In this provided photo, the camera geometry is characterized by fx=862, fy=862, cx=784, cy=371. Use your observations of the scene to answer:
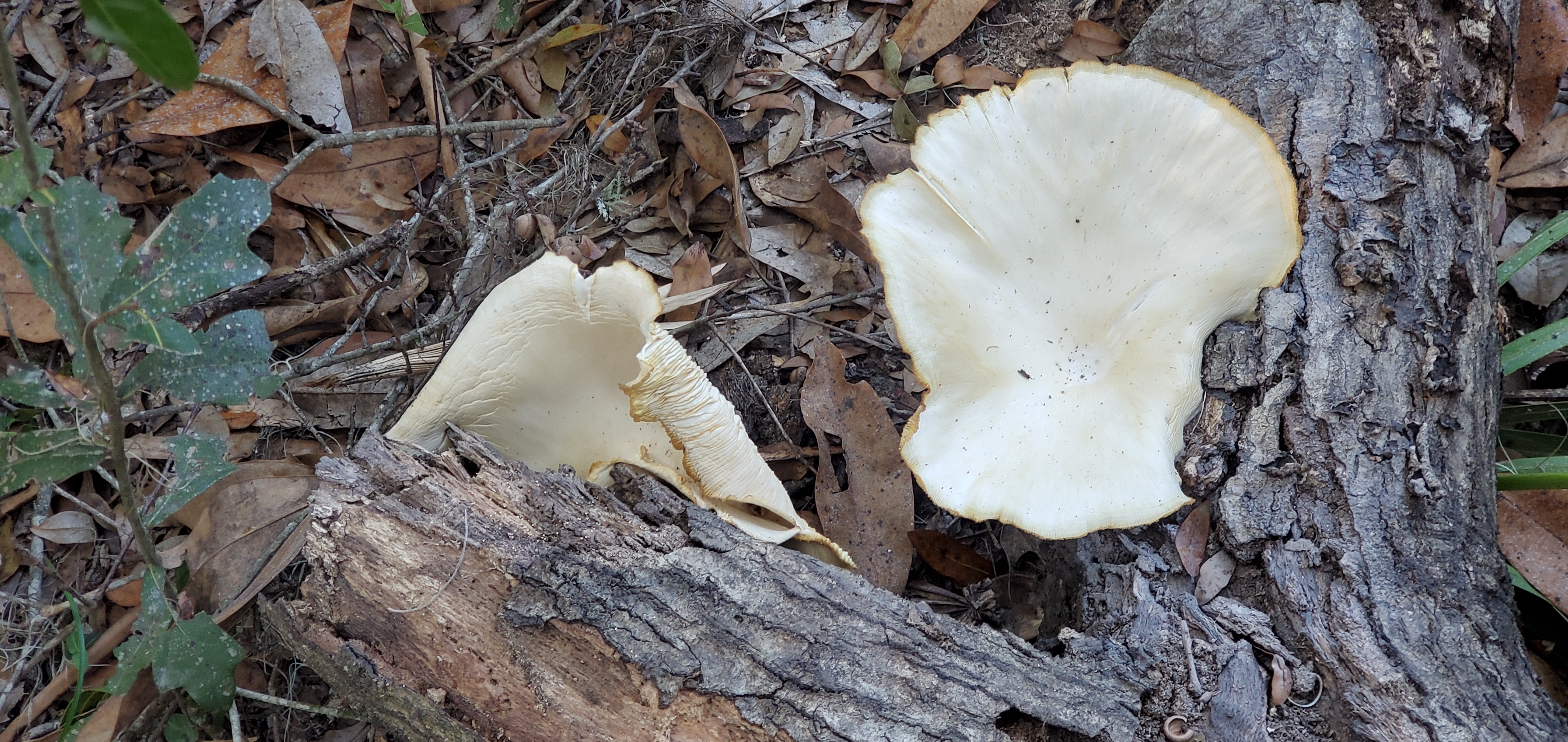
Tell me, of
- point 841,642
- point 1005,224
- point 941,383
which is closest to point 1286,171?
point 1005,224

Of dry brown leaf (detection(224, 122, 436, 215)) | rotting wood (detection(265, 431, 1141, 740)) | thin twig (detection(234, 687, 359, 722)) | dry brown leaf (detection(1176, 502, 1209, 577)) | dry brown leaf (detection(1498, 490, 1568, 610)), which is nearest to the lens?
rotting wood (detection(265, 431, 1141, 740))

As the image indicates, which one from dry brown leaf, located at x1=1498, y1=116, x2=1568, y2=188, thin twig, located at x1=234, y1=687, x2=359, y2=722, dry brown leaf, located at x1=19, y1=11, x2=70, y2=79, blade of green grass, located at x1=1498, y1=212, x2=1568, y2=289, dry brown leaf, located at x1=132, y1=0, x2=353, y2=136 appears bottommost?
thin twig, located at x1=234, y1=687, x2=359, y2=722

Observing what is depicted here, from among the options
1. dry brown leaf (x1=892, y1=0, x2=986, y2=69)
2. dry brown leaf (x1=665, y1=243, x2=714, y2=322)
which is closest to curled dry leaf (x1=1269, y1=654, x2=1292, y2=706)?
dry brown leaf (x1=665, y1=243, x2=714, y2=322)

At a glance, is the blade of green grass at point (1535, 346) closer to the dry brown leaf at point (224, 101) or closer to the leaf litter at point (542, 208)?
the leaf litter at point (542, 208)

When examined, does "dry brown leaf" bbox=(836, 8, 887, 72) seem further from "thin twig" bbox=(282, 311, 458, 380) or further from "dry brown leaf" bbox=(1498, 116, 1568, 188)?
"dry brown leaf" bbox=(1498, 116, 1568, 188)

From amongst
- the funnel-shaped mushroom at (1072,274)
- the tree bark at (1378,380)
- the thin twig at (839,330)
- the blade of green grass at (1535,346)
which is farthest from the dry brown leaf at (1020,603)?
the blade of green grass at (1535,346)

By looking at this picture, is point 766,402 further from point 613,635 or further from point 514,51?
point 514,51
